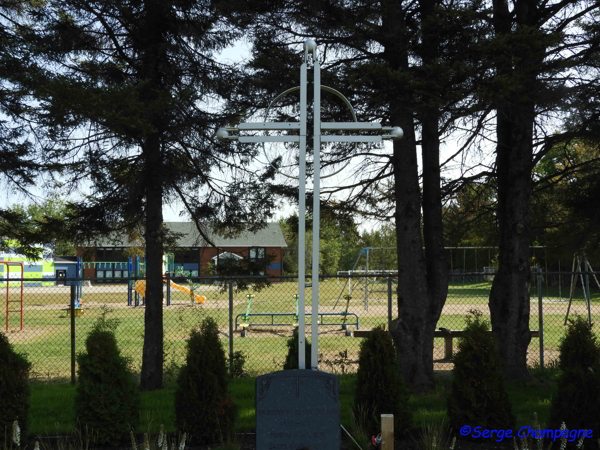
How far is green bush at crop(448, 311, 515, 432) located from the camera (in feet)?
18.2

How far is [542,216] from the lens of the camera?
10336 mm

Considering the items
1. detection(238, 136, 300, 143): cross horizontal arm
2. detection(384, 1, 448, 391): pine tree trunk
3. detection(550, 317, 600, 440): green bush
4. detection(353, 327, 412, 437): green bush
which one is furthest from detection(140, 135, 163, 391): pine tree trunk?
detection(550, 317, 600, 440): green bush

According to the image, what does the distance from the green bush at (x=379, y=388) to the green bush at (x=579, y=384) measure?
139 cm

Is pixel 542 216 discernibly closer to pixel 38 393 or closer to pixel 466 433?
pixel 466 433

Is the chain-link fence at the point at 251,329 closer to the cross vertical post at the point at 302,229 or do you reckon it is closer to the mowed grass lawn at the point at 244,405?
the mowed grass lawn at the point at 244,405

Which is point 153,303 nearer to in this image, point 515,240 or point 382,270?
point 515,240

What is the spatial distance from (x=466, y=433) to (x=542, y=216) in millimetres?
5870

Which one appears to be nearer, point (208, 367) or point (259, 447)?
point (259, 447)

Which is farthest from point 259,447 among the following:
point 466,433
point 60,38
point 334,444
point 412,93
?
point 60,38

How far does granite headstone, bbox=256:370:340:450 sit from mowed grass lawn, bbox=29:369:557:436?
1680mm

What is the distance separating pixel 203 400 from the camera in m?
5.63

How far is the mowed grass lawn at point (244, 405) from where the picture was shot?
6.26 metres

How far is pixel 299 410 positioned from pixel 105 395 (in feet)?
7.50

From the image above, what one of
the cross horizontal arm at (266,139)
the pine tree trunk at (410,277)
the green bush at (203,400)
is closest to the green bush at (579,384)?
the pine tree trunk at (410,277)
